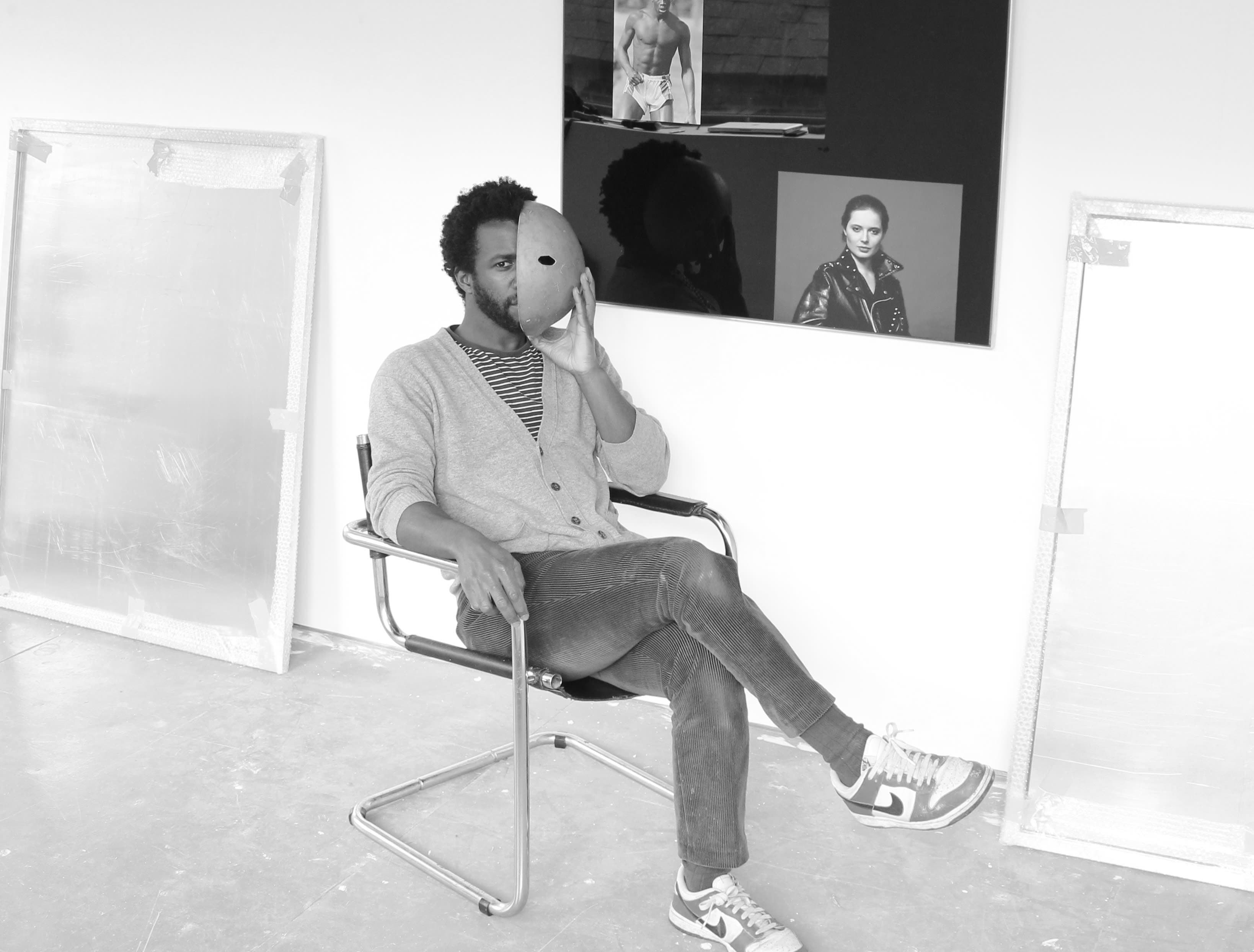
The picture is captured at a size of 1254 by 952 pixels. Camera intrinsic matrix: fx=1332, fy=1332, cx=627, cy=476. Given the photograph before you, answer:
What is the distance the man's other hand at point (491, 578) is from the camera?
212 cm

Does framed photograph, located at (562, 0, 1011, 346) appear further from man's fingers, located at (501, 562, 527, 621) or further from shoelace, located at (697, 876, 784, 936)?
shoelace, located at (697, 876, 784, 936)

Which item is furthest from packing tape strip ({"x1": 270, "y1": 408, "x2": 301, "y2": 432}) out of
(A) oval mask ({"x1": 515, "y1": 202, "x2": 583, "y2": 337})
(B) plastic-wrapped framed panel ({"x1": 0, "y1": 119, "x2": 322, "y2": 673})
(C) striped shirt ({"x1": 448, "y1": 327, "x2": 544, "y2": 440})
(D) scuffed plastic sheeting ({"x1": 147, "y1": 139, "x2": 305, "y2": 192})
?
(A) oval mask ({"x1": 515, "y1": 202, "x2": 583, "y2": 337})

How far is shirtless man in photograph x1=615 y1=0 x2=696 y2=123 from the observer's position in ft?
8.86

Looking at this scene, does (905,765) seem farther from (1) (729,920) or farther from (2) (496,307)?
(2) (496,307)

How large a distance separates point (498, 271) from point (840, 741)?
1.01 meters

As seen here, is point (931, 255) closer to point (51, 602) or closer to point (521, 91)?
point (521, 91)

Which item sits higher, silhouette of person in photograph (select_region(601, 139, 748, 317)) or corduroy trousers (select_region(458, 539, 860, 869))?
silhouette of person in photograph (select_region(601, 139, 748, 317))

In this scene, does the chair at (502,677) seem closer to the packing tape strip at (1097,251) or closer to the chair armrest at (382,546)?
the chair armrest at (382,546)

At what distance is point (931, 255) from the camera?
256 centimetres

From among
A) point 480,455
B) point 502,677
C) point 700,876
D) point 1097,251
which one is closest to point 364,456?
point 480,455

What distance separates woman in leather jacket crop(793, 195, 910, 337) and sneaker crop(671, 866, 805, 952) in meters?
1.11

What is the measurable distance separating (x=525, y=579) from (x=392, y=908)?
0.61 metres

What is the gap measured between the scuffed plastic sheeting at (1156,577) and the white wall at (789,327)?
8cm

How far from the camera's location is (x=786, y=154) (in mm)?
2646
